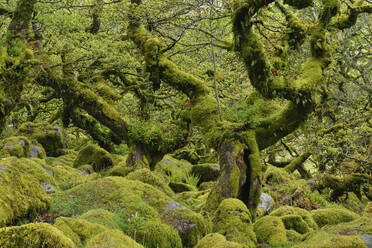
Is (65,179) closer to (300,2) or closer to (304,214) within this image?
(304,214)

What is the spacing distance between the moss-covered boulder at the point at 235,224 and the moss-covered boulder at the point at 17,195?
10.3ft

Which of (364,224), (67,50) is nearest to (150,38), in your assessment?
(67,50)

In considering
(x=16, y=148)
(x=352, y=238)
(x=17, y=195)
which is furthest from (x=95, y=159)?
(x=352, y=238)

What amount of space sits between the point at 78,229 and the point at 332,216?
→ 6.07 meters

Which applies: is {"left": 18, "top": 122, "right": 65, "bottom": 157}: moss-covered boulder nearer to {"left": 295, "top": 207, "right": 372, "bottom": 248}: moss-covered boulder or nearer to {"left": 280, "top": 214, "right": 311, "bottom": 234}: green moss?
{"left": 280, "top": 214, "right": 311, "bottom": 234}: green moss

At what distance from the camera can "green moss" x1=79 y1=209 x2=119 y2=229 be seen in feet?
16.8

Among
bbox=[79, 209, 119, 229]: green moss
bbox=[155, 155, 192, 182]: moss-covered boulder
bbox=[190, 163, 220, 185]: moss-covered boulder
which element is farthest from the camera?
bbox=[190, 163, 220, 185]: moss-covered boulder

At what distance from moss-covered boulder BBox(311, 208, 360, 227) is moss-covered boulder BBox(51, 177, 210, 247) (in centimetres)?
344

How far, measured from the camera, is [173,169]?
51.8ft

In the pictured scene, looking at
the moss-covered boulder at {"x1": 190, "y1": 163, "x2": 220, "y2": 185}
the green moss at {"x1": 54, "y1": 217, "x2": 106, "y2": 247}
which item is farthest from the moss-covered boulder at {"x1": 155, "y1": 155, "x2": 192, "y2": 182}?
the green moss at {"x1": 54, "y1": 217, "x2": 106, "y2": 247}

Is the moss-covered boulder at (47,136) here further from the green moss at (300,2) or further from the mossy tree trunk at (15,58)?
the green moss at (300,2)

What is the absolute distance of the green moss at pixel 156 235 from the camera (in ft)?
17.2

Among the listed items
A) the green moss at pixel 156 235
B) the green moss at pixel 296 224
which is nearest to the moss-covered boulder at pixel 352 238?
the green moss at pixel 156 235

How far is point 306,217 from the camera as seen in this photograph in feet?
25.8
